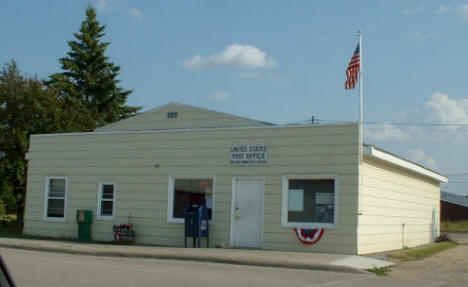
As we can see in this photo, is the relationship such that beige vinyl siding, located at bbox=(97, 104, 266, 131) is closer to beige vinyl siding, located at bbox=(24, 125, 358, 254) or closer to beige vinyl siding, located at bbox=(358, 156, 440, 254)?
beige vinyl siding, located at bbox=(24, 125, 358, 254)

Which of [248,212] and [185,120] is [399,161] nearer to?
[248,212]

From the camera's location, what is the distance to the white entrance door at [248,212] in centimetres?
1812

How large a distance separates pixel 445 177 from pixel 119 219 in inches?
632

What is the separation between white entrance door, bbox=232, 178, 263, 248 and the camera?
18125 mm

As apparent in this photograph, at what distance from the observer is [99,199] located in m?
21.0

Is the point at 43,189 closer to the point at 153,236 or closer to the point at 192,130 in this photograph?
the point at 153,236

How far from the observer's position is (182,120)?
21.3 metres

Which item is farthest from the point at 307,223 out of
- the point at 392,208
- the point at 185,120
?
the point at 185,120

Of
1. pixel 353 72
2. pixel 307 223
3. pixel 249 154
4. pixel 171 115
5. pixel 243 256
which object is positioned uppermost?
pixel 353 72

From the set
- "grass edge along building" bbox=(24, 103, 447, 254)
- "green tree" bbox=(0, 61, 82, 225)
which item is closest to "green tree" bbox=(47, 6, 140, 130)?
"green tree" bbox=(0, 61, 82, 225)

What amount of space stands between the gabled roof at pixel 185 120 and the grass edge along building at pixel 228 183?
0.13 ft

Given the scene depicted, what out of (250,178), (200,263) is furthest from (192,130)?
(200,263)

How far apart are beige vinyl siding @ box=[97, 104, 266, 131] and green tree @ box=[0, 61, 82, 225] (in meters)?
8.60

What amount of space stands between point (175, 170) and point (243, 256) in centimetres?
522
